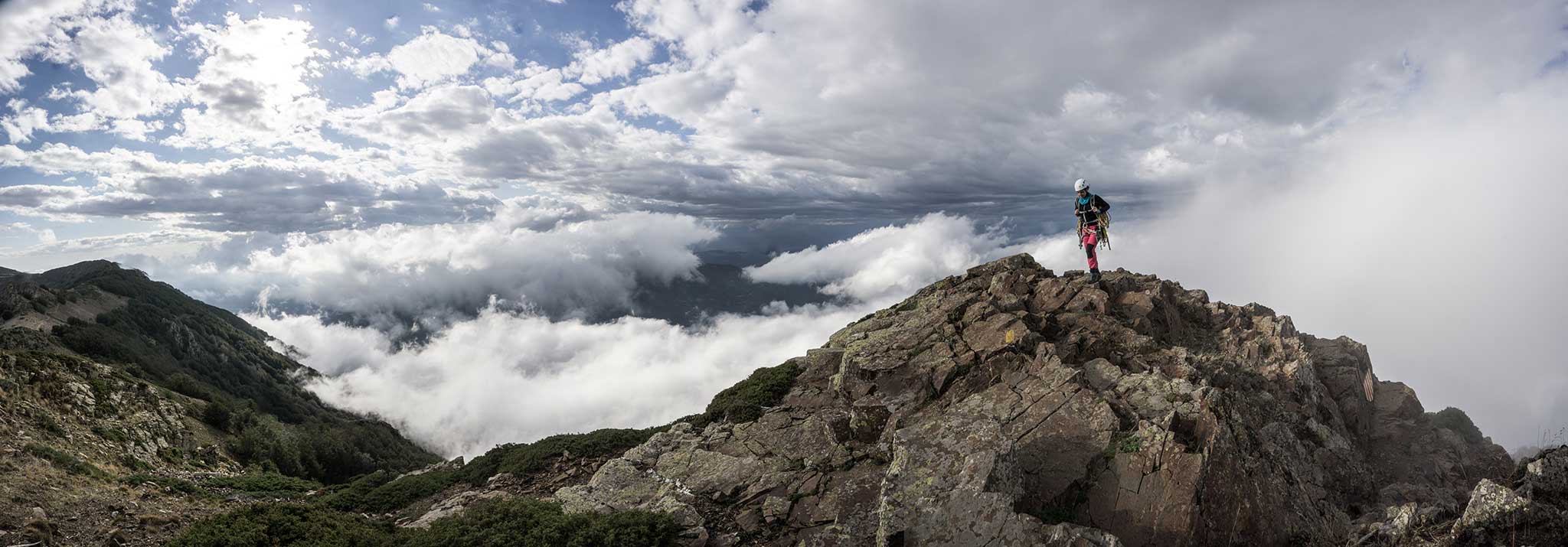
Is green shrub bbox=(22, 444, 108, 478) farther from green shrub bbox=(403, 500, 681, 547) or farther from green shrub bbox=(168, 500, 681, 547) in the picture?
green shrub bbox=(403, 500, 681, 547)

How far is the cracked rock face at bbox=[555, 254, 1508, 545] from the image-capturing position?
12.8m

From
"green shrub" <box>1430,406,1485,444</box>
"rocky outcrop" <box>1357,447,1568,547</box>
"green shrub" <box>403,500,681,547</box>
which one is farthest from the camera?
"green shrub" <box>1430,406,1485,444</box>

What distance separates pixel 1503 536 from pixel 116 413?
60652mm

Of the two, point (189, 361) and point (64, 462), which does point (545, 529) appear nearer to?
point (64, 462)

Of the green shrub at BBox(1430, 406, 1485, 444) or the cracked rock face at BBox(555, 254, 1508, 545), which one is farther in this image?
the green shrub at BBox(1430, 406, 1485, 444)

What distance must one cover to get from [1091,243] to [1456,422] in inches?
749

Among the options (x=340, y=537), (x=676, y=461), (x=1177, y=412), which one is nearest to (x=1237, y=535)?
(x=1177, y=412)

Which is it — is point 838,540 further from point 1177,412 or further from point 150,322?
point 150,322

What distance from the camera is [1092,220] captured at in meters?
26.8

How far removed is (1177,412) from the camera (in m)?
14.7

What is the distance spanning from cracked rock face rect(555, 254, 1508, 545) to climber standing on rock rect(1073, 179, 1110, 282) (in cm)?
117

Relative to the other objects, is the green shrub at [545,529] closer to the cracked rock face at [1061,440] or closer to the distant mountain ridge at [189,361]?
the cracked rock face at [1061,440]

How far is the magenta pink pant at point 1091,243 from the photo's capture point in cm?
2664

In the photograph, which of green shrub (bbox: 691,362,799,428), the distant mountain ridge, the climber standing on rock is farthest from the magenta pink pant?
the distant mountain ridge
